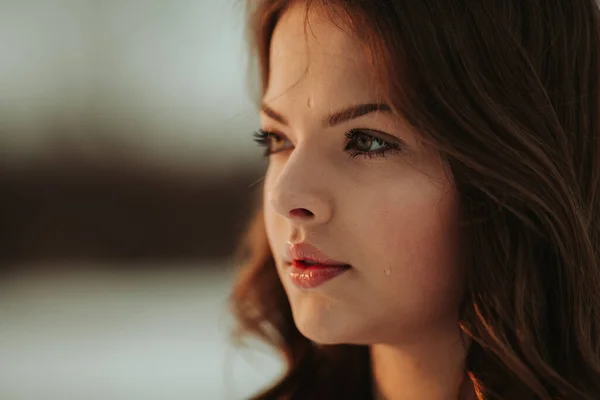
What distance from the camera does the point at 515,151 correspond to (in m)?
0.92

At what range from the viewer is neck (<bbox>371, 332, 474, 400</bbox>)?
3.43 feet

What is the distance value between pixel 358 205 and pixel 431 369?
27 cm

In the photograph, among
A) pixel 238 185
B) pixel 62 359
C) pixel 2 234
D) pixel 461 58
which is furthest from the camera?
pixel 2 234

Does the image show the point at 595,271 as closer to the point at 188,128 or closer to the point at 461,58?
the point at 461,58

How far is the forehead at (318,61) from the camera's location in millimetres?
952

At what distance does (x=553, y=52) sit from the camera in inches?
38.0

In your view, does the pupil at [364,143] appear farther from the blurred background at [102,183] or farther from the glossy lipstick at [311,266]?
the blurred background at [102,183]

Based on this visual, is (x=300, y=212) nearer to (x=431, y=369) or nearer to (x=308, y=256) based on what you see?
(x=308, y=256)

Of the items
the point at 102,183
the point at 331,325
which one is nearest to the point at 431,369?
the point at 331,325

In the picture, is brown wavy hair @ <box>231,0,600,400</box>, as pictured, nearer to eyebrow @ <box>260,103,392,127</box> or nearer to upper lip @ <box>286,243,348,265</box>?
eyebrow @ <box>260,103,392,127</box>

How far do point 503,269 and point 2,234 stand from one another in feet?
11.3

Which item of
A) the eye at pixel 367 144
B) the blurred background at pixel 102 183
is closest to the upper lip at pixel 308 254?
the eye at pixel 367 144

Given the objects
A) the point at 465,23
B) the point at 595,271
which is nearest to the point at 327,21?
the point at 465,23

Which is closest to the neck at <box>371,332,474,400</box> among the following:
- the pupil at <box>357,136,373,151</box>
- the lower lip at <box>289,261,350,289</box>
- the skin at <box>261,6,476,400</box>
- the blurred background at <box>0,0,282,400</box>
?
the skin at <box>261,6,476,400</box>
